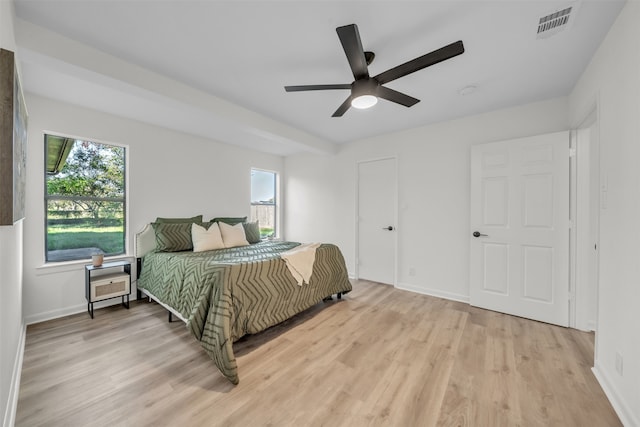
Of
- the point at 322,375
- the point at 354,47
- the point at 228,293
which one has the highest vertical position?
the point at 354,47

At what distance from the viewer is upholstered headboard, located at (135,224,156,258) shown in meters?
3.34

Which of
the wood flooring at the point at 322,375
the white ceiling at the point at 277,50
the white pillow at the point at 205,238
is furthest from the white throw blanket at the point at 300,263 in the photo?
the white ceiling at the point at 277,50

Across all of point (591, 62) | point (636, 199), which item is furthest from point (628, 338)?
point (591, 62)

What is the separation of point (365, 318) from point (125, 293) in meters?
2.86

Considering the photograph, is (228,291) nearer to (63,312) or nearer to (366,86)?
(366,86)

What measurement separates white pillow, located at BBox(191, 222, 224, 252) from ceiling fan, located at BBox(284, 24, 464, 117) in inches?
92.4

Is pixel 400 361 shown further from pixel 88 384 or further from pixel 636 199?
pixel 88 384

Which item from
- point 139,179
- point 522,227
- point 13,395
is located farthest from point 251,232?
point 522,227

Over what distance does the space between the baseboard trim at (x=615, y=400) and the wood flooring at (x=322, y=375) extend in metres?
0.04

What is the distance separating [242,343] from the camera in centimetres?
229

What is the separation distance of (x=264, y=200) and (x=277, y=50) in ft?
11.7

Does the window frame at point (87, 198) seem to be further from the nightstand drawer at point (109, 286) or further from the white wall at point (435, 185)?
the white wall at point (435, 185)

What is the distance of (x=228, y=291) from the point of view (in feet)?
6.64

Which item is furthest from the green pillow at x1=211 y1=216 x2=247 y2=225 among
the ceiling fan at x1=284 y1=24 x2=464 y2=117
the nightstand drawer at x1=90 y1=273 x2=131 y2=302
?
the ceiling fan at x1=284 y1=24 x2=464 y2=117
